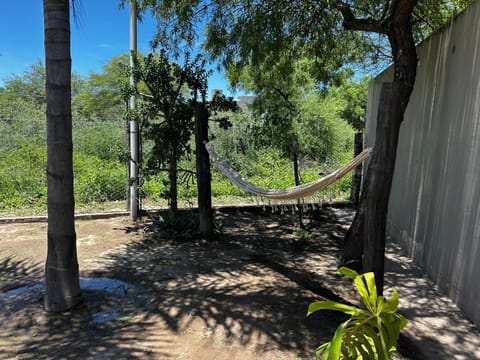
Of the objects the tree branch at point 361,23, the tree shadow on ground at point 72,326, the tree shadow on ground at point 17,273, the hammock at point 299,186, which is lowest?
the tree shadow on ground at point 17,273

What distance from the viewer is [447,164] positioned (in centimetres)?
258

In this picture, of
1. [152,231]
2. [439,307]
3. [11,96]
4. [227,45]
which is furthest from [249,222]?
[11,96]

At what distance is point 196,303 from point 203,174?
166 centimetres

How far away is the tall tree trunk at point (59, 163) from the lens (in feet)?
6.57

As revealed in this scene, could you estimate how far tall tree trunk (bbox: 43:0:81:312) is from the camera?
6.57 feet

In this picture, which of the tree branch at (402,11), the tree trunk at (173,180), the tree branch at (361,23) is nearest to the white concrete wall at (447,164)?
the tree branch at (402,11)

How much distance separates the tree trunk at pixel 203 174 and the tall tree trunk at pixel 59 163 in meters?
1.64

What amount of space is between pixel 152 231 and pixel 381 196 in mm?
2753

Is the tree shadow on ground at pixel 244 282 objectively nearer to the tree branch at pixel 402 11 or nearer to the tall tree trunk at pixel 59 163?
the tall tree trunk at pixel 59 163

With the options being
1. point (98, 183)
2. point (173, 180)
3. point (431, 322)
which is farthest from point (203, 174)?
point (431, 322)

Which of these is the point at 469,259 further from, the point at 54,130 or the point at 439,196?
the point at 54,130

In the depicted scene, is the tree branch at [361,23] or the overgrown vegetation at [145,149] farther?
the overgrown vegetation at [145,149]

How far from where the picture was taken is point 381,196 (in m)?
2.09

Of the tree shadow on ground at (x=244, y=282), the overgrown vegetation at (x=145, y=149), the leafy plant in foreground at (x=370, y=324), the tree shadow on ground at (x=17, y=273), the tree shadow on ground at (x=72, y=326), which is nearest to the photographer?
the leafy plant in foreground at (x=370, y=324)
